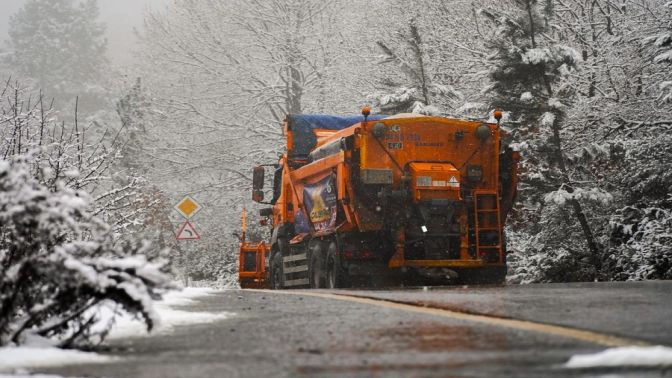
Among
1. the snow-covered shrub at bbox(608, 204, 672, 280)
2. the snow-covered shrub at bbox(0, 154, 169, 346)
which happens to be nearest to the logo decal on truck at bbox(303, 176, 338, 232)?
the snow-covered shrub at bbox(608, 204, 672, 280)

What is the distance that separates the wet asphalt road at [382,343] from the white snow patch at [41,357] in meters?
0.17

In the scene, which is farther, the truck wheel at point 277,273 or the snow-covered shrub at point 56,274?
the truck wheel at point 277,273

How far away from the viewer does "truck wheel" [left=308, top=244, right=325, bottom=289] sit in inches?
658

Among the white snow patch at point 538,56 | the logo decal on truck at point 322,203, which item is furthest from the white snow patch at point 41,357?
the white snow patch at point 538,56

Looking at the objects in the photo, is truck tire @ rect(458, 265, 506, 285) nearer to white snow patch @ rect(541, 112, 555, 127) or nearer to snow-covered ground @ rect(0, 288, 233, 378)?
white snow patch @ rect(541, 112, 555, 127)

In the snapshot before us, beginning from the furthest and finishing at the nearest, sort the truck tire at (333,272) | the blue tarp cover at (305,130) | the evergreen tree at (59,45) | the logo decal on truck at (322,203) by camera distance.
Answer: the evergreen tree at (59,45) < the blue tarp cover at (305,130) < the logo decal on truck at (322,203) < the truck tire at (333,272)

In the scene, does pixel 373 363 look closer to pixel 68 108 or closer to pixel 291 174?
pixel 291 174

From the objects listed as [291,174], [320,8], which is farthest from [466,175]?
[320,8]

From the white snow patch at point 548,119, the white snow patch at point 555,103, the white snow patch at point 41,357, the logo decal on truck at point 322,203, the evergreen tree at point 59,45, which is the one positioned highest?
the evergreen tree at point 59,45

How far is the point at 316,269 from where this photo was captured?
1702 centimetres

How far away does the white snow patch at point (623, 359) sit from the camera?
4734 millimetres

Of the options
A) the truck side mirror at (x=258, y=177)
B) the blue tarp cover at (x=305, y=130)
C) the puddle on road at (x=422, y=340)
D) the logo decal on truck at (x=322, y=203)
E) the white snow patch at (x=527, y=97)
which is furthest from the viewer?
the white snow patch at (x=527, y=97)

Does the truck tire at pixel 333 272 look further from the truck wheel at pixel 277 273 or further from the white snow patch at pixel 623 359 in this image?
the white snow patch at pixel 623 359

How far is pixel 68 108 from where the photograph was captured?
71.1m
